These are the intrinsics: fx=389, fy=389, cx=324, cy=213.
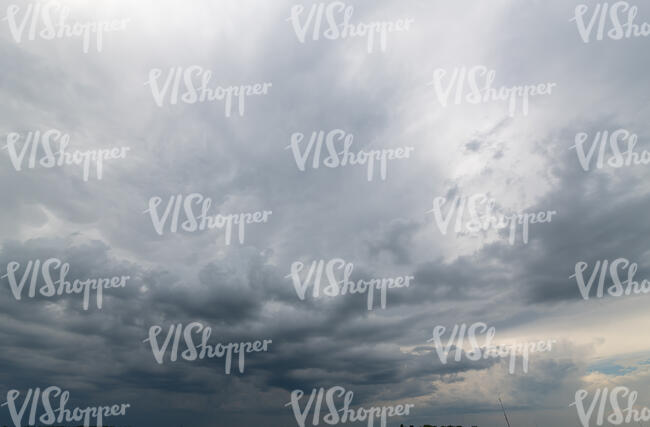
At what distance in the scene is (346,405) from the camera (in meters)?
88.6

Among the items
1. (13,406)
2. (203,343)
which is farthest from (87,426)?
(203,343)

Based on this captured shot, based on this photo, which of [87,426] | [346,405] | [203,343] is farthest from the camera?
[346,405]

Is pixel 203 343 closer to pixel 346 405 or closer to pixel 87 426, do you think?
pixel 87 426

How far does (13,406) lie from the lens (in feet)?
226

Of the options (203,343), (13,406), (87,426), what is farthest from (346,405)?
(13,406)

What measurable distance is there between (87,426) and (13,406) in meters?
15.1

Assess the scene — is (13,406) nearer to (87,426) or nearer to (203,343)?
(87,426)

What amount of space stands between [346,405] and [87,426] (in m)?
51.1

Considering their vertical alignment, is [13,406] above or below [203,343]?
below

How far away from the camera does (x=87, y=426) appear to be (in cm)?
6638

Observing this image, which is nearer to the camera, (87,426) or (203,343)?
(87,426)

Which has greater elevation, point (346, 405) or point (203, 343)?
point (203, 343)

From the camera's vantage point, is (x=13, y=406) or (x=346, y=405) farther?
(x=346, y=405)

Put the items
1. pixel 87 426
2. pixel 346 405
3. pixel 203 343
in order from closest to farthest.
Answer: pixel 87 426, pixel 203 343, pixel 346 405
